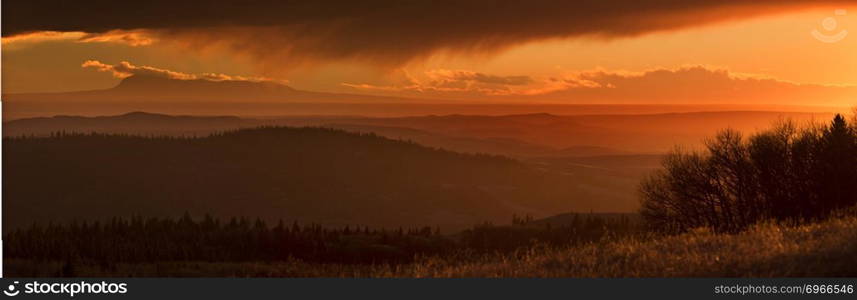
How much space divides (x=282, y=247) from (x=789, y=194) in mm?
63958

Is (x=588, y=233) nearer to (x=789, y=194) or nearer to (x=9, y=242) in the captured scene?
(x=789, y=194)

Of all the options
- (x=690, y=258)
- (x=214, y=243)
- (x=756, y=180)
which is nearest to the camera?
(x=690, y=258)

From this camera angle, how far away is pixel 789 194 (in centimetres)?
6391

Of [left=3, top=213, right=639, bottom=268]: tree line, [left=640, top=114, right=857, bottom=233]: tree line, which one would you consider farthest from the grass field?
[left=3, top=213, right=639, bottom=268]: tree line

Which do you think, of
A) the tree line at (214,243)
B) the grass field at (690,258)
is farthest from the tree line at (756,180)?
the grass field at (690,258)

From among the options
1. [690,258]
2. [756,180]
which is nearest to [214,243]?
[756,180]

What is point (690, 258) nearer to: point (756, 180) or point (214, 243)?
point (756, 180)

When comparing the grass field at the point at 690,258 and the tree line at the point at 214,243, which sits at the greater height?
the grass field at the point at 690,258

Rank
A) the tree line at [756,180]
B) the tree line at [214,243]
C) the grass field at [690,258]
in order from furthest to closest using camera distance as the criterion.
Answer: the tree line at [214,243] → the tree line at [756,180] → the grass field at [690,258]

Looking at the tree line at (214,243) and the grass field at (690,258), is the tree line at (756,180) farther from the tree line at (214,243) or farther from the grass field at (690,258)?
the grass field at (690,258)

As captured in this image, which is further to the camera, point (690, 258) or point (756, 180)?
point (756, 180)

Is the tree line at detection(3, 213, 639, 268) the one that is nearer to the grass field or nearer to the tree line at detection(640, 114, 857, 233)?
the tree line at detection(640, 114, 857, 233)

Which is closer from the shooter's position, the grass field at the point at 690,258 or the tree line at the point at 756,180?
the grass field at the point at 690,258

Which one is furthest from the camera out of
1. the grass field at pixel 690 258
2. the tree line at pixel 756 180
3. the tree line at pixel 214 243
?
the tree line at pixel 214 243
